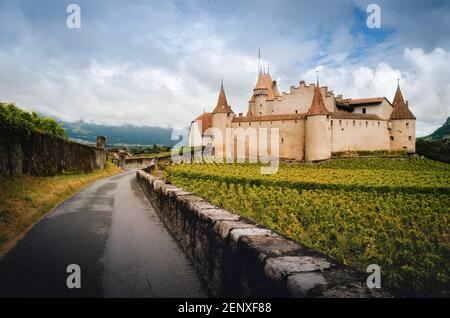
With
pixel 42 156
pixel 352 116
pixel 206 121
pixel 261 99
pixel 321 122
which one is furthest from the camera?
pixel 206 121

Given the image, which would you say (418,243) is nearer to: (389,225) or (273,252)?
(389,225)

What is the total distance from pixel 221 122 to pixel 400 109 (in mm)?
30425

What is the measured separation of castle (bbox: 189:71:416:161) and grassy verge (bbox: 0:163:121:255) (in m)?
39.8

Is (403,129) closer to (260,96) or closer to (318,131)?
(318,131)

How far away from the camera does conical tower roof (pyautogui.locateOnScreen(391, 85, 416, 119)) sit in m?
55.4

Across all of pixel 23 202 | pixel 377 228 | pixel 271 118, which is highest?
pixel 271 118

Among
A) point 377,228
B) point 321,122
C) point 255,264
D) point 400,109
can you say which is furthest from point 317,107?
point 255,264

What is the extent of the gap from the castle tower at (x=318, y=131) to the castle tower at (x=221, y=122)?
1393cm

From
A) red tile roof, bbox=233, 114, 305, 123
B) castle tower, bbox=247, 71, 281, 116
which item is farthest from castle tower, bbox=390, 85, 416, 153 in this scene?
castle tower, bbox=247, 71, 281, 116

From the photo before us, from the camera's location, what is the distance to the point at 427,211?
12.7 m

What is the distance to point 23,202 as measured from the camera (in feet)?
31.8

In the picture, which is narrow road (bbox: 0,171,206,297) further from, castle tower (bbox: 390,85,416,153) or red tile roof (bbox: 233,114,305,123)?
castle tower (bbox: 390,85,416,153)
